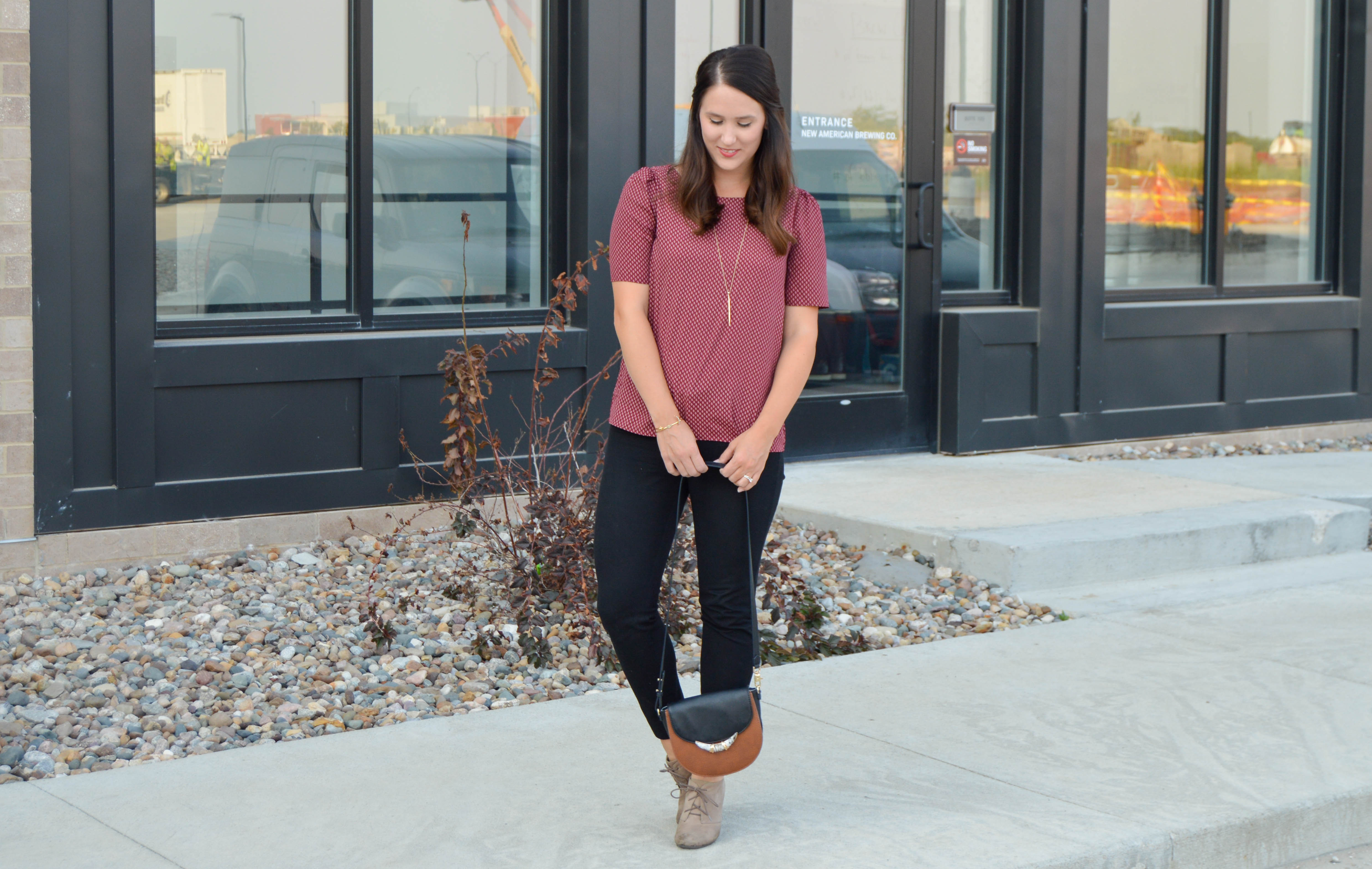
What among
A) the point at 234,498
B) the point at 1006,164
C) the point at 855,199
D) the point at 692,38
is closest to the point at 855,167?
the point at 855,199

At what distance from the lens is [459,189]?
22.3 ft

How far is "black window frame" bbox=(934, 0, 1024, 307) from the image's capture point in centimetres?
842

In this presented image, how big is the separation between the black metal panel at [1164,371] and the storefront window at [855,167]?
148 cm

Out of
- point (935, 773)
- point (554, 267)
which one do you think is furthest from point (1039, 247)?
point (935, 773)

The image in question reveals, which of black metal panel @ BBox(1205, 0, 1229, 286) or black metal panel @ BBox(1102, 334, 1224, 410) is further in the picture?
black metal panel @ BBox(1205, 0, 1229, 286)

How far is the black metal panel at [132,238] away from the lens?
5.65 meters

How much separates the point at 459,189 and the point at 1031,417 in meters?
3.55

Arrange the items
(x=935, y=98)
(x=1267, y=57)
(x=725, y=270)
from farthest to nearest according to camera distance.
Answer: (x=1267, y=57) → (x=935, y=98) → (x=725, y=270)

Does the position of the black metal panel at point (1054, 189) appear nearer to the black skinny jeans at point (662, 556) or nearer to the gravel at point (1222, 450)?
the gravel at point (1222, 450)

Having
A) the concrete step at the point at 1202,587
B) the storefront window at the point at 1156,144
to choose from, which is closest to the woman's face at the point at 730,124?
the concrete step at the point at 1202,587

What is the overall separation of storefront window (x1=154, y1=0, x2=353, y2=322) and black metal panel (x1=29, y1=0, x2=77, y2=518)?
1.36 ft

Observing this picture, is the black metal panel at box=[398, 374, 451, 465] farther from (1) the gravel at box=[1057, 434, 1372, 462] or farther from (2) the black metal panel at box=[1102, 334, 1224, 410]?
(2) the black metal panel at box=[1102, 334, 1224, 410]

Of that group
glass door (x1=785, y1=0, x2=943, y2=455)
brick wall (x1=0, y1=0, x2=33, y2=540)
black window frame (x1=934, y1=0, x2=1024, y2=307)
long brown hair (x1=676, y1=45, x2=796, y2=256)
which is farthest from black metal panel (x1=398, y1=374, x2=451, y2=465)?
long brown hair (x1=676, y1=45, x2=796, y2=256)

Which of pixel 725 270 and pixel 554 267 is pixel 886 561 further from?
pixel 725 270
